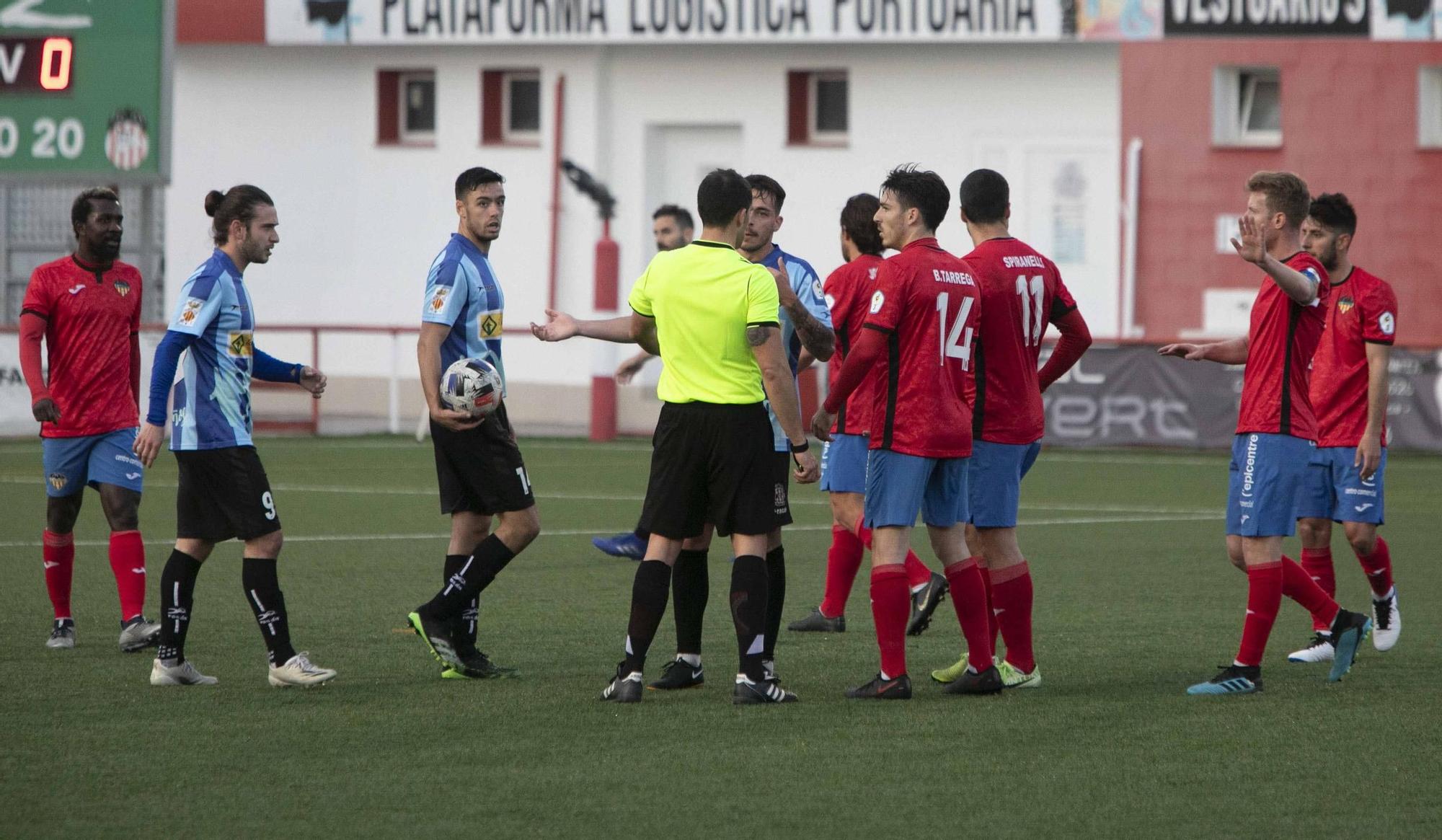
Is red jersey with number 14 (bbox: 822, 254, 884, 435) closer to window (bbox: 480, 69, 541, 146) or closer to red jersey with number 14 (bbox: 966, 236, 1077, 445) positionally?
red jersey with number 14 (bbox: 966, 236, 1077, 445)

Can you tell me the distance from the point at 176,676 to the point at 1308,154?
65.8 ft

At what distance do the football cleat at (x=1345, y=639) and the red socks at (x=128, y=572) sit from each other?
16.4 ft

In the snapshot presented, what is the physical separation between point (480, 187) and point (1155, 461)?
13.4 metres

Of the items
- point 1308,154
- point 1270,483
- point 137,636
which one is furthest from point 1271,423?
point 1308,154

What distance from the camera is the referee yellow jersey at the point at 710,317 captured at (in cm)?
692

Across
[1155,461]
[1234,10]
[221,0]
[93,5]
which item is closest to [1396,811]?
[1155,461]

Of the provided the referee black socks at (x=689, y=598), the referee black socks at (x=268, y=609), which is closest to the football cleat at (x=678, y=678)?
the referee black socks at (x=689, y=598)

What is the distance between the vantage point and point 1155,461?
Result: 19.8 m

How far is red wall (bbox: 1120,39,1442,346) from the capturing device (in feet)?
79.2

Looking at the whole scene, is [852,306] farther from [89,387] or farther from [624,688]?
[89,387]

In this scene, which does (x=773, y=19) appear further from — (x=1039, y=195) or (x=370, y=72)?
(x=370, y=72)

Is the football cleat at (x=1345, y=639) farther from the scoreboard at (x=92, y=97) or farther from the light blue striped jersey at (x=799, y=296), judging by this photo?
the scoreboard at (x=92, y=97)

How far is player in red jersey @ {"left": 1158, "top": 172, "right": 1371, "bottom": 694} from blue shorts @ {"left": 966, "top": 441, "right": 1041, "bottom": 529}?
2.71 feet

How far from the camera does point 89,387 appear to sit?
336 inches
